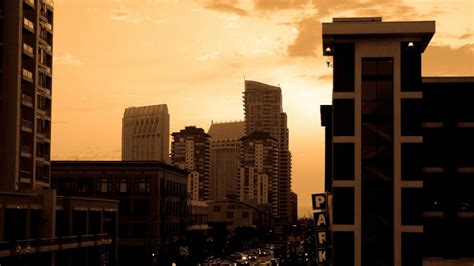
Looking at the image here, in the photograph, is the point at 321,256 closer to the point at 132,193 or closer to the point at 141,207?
the point at 141,207

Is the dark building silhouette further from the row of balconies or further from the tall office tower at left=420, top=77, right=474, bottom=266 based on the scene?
the tall office tower at left=420, top=77, right=474, bottom=266

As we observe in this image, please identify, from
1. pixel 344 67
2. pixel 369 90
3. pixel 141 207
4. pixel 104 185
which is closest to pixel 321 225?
pixel 369 90

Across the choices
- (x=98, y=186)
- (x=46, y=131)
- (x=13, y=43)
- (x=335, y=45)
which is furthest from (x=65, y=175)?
(x=335, y=45)

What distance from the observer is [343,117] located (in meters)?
50.9

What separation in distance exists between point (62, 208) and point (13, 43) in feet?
64.9

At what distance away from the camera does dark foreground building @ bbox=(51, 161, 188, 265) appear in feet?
441

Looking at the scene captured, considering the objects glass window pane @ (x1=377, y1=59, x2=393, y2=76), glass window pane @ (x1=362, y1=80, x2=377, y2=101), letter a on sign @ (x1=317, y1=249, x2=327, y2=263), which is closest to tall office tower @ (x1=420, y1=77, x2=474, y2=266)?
glass window pane @ (x1=362, y1=80, x2=377, y2=101)

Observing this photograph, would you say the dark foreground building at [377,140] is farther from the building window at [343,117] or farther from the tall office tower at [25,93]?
the tall office tower at [25,93]

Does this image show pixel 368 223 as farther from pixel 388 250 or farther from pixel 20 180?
pixel 20 180

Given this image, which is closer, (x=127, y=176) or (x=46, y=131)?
(x=46, y=131)

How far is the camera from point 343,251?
49906 mm

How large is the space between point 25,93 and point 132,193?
137 feet

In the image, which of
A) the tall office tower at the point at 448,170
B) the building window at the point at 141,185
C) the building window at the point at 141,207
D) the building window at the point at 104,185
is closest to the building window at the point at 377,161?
the tall office tower at the point at 448,170

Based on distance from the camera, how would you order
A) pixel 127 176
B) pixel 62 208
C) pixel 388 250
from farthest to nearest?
pixel 127 176, pixel 62 208, pixel 388 250
